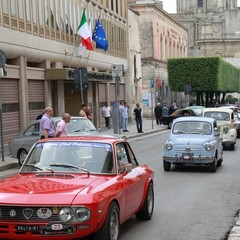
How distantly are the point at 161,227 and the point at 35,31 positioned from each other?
71.1 feet

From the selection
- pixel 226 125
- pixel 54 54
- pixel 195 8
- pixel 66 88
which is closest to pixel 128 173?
pixel 226 125

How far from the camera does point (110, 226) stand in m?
6.90

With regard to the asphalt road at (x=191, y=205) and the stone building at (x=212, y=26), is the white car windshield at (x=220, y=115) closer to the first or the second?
the asphalt road at (x=191, y=205)

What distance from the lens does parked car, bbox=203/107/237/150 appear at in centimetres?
2295

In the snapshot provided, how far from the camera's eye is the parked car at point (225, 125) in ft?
75.3

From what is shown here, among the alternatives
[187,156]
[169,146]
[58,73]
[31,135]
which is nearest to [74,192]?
[187,156]

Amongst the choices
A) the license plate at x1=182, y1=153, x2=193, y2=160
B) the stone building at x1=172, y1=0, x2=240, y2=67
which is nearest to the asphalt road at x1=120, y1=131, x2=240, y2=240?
the license plate at x1=182, y1=153, x2=193, y2=160

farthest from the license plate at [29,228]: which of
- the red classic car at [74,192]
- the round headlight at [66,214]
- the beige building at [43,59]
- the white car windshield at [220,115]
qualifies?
the beige building at [43,59]

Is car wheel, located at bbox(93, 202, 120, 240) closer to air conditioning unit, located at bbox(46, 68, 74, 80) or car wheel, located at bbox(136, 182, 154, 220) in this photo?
car wheel, located at bbox(136, 182, 154, 220)

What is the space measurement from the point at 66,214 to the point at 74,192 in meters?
0.34

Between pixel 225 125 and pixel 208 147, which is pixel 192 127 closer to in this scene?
pixel 208 147

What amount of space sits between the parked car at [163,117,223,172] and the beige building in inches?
377

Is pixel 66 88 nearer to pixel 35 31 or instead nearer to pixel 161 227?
pixel 35 31

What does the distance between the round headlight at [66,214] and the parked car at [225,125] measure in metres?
16.2
